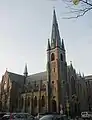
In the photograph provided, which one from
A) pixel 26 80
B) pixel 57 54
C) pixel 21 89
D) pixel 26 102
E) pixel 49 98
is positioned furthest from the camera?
pixel 26 80

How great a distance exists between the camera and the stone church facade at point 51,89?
50.1 m

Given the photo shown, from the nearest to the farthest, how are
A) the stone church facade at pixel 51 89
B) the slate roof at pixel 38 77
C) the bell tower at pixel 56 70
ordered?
the bell tower at pixel 56 70
the stone church facade at pixel 51 89
the slate roof at pixel 38 77

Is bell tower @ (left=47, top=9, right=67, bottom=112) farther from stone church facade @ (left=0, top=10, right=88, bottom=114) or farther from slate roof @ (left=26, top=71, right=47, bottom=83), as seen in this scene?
slate roof @ (left=26, top=71, right=47, bottom=83)

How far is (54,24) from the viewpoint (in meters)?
59.7

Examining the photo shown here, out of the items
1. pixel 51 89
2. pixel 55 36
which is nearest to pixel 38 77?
pixel 51 89

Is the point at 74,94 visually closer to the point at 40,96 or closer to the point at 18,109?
the point at 40,96

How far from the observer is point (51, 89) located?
2030 inches

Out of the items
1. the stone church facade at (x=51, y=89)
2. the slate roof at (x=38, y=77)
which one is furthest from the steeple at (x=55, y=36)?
the slate roof at (x=38, y=77)

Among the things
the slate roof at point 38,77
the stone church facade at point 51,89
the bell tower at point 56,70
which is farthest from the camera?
the slate roof at point 38,77

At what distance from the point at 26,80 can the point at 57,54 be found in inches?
844

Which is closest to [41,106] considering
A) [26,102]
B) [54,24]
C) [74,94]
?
[26,102]

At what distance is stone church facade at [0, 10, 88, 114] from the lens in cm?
5009

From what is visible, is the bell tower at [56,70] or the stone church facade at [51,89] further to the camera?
the stone church facade at [51,89]

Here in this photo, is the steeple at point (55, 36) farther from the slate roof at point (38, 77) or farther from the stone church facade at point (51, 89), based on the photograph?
the slate roof at point (38, 77)
